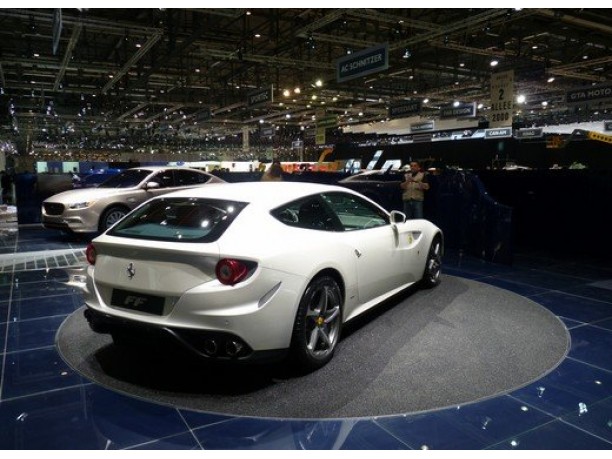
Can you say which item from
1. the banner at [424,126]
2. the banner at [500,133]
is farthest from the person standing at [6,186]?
the banner at [500,133]

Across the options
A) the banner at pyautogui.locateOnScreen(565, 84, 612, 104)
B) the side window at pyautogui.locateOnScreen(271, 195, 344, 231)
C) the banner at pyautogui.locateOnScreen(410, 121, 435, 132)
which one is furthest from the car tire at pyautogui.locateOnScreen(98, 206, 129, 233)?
the banner at pyautogui.locateOnScreen(410, 121, 435, 132)

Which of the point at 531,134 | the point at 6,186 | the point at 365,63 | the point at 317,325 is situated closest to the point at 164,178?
the point at 365,63

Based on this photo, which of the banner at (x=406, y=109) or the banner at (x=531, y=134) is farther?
the banner at (x=531, y=134)

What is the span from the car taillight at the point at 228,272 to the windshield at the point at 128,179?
7.83 meters

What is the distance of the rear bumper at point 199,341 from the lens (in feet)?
9.74

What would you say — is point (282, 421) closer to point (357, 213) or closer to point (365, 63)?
point (357, 213)

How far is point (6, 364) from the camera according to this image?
370cm

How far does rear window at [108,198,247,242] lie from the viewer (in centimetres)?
326

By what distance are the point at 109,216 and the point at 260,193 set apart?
6.77m

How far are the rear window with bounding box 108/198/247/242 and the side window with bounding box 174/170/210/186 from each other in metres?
6.73

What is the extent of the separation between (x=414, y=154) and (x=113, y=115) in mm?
19464

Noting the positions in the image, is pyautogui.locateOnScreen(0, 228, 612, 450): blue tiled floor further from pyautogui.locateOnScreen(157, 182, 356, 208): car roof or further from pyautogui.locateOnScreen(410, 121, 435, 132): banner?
pyautogui.locateOnScreen(410, 121, 435, 132): banner

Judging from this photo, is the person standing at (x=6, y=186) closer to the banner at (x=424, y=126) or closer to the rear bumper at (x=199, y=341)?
the rear bumper at (x=199, y=341)
